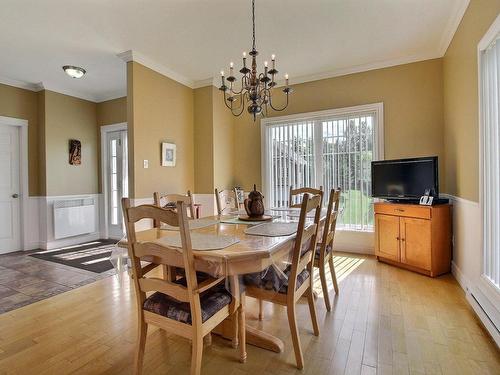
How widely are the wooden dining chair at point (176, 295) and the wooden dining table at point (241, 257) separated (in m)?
0.07

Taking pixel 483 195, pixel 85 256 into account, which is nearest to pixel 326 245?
pixel 483 195

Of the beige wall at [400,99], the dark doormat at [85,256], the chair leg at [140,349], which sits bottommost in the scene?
the dark doormat at [85,256]

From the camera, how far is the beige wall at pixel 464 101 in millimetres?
2250

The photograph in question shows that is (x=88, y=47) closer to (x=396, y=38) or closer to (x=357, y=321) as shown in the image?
(x=396, y=38)

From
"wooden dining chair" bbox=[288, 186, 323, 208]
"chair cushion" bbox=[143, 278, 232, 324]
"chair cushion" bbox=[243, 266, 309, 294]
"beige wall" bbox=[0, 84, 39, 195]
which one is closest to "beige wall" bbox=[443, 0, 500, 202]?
"wooden dining chair" bbox=[288, 186, 323, 208]

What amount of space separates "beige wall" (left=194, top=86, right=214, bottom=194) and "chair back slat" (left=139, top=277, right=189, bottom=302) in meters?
2.95

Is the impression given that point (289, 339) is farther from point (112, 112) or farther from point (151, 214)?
point (112, 112)

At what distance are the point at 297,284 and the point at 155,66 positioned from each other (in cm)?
339

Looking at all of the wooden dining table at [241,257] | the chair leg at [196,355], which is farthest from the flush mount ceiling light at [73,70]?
the chair leg at [196,355]

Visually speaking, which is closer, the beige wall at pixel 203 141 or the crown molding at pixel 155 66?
the crown molding at pixel 155 66

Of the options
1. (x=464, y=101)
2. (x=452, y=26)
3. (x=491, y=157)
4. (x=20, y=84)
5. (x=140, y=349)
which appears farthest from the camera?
(x=20, y=84)

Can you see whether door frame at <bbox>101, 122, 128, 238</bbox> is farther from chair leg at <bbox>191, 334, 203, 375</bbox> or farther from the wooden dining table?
chair leg at <bbox>191, 334, 203, 375</bbox>

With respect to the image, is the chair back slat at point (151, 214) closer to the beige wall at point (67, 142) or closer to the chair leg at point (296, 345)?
the chair leg at point (296, 345)

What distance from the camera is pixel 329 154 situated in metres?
4.17
